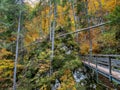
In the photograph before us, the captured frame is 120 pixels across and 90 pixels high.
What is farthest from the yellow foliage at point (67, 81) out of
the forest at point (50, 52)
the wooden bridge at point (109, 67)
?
the wooden bridge at point (109, 67)

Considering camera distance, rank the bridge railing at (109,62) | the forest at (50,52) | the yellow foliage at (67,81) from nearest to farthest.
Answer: the bridge railing at (109,62)
the yellow foliage at (67,81)
the forest at (50,52)

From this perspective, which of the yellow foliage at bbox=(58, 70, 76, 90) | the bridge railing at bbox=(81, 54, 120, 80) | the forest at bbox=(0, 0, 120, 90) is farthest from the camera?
the forest at bbox=(0, 0, 120, 90)

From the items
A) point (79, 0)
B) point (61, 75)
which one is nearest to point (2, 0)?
point (61, 75)

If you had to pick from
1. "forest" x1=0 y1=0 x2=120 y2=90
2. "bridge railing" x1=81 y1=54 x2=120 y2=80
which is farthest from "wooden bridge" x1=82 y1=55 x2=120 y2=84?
"forest" x1=0 y1=0 x2=120 y2=90

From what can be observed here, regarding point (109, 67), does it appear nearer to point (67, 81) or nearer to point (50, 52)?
point (67, 81)

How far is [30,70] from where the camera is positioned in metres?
18.2

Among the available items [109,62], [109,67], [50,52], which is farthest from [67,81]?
[109,62]

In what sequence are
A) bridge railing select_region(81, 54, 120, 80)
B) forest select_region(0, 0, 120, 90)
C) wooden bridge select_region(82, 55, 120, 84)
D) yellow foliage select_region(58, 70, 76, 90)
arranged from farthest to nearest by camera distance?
forest select_region(0, 0, 120, 90) < yellow foliage select_region(58, 70, 76, 90) < bridge railing select_region(81, 54, 120, 80) < wooden bridge select_region(82, 55, 120, 84)

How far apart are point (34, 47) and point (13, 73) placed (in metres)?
3.90

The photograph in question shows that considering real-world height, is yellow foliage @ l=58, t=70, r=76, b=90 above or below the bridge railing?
below

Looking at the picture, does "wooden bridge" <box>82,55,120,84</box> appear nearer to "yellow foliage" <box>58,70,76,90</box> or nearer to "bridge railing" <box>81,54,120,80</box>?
"bridge railing" <box>81,54,120,80</box>

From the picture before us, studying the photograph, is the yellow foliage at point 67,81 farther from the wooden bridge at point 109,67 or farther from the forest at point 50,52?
the wooden bridge at point 109,67

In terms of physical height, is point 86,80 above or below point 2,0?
below

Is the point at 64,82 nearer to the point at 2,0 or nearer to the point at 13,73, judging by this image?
the point at 13,73
